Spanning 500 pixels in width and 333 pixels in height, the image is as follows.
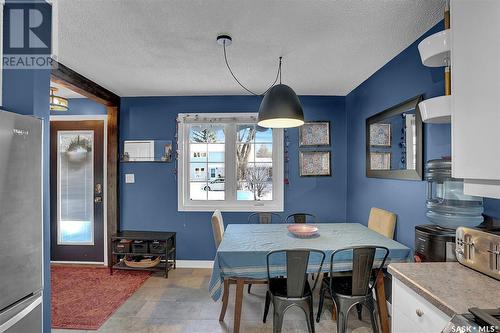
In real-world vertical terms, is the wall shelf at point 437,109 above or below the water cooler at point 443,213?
above

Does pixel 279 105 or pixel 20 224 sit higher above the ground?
pixel 279 105

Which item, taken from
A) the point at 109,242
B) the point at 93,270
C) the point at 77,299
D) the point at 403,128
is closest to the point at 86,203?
the point at 109,242

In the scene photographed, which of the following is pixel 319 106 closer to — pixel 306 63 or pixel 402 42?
pixel 306 63

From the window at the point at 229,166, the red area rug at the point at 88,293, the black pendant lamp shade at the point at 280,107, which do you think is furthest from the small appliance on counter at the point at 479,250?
the red area rug at the point at 88,293

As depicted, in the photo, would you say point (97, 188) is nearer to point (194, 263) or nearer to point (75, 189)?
point (75, 189)

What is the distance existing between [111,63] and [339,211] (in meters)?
3.40

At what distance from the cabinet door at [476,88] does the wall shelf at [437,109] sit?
297mm

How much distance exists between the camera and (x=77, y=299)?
2949 millimetres

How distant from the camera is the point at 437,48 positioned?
1677 millimetres

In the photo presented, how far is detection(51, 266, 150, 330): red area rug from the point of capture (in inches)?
101

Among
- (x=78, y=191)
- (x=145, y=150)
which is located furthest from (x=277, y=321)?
(x=78, y=191)

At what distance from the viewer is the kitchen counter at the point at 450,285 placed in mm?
1056

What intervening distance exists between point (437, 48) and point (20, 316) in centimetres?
281

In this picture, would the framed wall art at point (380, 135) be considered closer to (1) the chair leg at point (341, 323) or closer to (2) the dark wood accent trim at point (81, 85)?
(1) the chair leg at point (341, 323)
